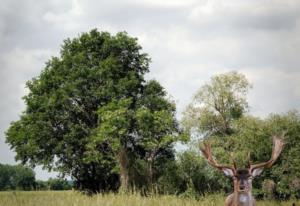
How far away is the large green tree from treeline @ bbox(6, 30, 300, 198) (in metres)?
0.08

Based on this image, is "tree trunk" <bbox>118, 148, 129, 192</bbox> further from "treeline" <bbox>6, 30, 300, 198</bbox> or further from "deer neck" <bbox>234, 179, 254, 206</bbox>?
"deer neck" <bbox>234, 179, 254, 206</bbox>

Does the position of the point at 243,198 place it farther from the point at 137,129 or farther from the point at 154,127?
the point at 137,129

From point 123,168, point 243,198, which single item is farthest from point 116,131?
point 243,198

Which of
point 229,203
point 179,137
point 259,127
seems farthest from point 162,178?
point 229,203

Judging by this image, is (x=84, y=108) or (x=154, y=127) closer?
(x=154, y=127)

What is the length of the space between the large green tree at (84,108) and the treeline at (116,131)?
0.26 ft

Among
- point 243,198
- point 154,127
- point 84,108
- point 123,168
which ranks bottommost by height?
point 243,198

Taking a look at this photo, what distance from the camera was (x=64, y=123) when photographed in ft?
139

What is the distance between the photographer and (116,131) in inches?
1484

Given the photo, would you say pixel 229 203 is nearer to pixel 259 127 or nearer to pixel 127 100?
pixel 127 100

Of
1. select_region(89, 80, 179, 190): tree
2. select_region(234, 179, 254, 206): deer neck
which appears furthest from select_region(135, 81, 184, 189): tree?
select_region(234, 179, 254, 206): deer neck

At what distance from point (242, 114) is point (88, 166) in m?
23.6

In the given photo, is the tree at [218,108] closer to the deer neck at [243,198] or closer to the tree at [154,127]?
the tree at [154,127]

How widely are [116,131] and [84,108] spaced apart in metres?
5.74
